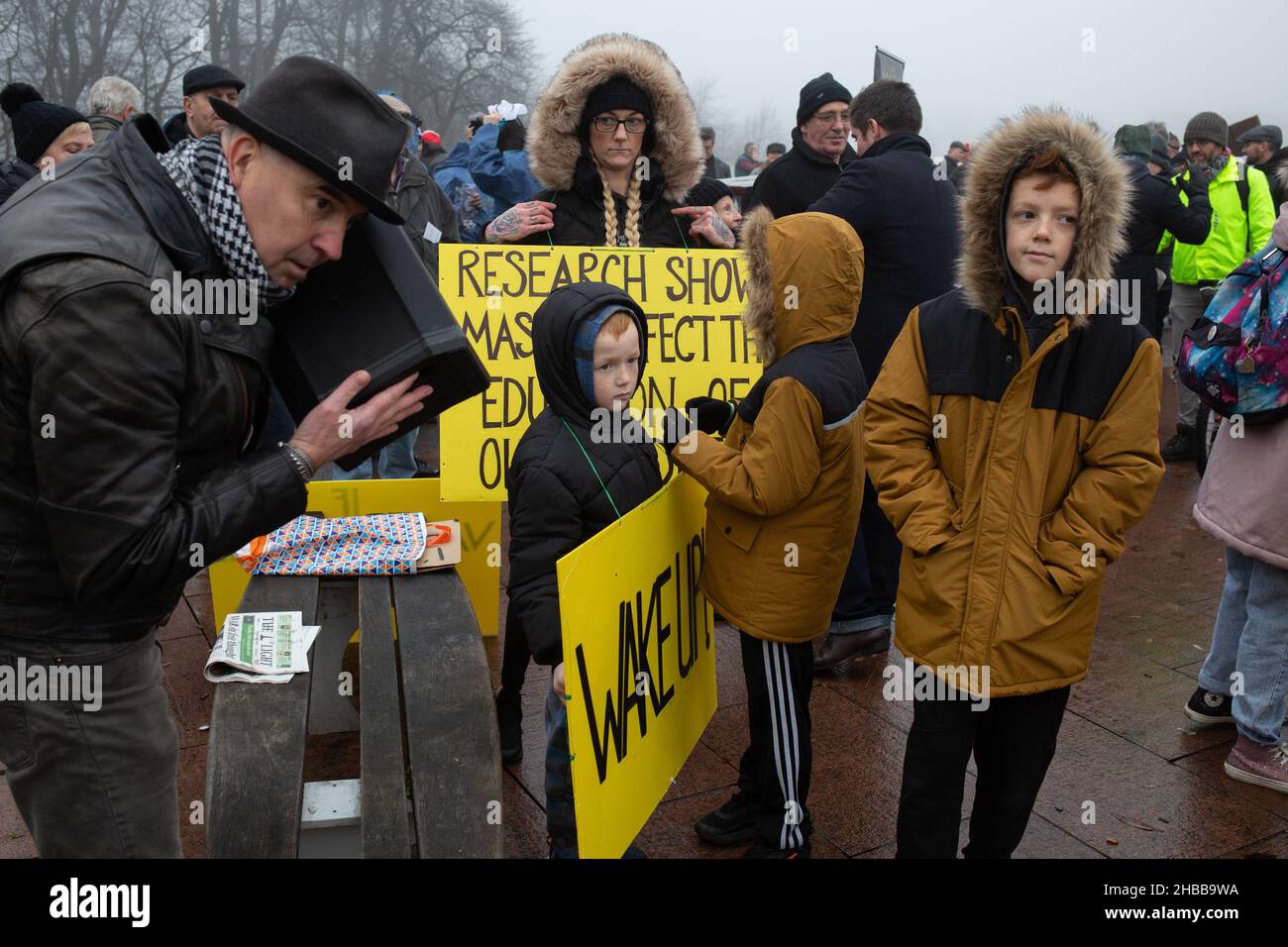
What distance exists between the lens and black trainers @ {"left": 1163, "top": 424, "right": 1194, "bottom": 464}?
26.0ft

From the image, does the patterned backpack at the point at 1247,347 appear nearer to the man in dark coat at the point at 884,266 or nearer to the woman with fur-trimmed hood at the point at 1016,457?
the woman with fur-trimmed hood at the point at 1016,457

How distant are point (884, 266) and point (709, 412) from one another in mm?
1896

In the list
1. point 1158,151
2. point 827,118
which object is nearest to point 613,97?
point 827,118

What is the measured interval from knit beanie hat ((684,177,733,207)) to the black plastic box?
2.65 m

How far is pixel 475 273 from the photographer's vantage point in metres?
4.61

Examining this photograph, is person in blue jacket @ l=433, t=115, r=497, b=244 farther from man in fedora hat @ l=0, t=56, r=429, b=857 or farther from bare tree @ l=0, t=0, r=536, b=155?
bare tree @ l=0, t=0, r=536, b=155

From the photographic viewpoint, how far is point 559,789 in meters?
3.11

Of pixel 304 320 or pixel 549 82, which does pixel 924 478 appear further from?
pixel 549 82

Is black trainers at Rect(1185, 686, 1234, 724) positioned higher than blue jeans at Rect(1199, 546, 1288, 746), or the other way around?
blue jeans at Rect(1199, 546, 1288, 746)

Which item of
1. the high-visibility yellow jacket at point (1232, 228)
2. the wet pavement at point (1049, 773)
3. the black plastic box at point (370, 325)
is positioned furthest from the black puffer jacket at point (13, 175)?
the high-visibility yellow jacket at point (1232, 228)

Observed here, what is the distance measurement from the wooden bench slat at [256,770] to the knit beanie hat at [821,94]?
4327 millimetres

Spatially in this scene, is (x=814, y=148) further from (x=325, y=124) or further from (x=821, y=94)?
(x=325, y=124)

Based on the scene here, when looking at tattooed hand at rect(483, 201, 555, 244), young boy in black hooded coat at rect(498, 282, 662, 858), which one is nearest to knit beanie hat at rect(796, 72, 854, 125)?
tattooed hand at rect(483, 201, 555, 244)

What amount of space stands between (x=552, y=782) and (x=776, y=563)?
0.89 m
